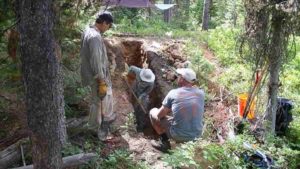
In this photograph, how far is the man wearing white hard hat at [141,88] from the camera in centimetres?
749

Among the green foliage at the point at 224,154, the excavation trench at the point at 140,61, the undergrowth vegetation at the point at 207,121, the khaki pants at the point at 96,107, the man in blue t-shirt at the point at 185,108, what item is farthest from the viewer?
the excavation trench at the point at 140,61

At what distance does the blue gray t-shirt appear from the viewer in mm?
5484

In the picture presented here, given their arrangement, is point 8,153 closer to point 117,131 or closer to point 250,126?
point 117,131

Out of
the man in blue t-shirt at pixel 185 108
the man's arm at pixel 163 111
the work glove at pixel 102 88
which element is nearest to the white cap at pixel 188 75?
the man in blue t-shirt at pixel 185 108

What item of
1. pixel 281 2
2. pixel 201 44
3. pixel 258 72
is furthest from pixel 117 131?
pixel 201 44

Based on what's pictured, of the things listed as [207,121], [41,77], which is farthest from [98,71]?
[207,121]

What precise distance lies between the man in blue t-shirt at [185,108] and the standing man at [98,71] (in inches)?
35.3

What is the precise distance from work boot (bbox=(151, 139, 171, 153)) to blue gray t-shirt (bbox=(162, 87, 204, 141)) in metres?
0.54

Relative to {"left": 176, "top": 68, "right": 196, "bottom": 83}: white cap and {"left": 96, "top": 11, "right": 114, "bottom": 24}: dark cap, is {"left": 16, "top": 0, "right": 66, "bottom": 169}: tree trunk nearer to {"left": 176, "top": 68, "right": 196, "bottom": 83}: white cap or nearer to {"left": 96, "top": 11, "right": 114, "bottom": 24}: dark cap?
{"left": 96, "top": 11, "right": 114, "bottom": 24}: dark cap

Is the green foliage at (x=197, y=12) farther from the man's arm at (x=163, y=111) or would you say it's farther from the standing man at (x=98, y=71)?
the standing man at (x=98, y=71)

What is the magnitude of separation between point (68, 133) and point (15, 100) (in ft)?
3.26

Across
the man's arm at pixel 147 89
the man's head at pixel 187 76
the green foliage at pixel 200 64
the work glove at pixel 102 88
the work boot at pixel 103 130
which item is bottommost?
the work boot at pixel 103 130

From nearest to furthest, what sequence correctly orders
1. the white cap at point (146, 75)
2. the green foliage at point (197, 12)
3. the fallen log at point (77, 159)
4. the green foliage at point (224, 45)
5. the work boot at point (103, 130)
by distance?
the fallen log at point (77, 159) → the work boot at point (103, 130) → the white cap at point (146, 75) → the green foliage at point (224, 45) → the green foliage at point (197, 12)

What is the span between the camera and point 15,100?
584cm
